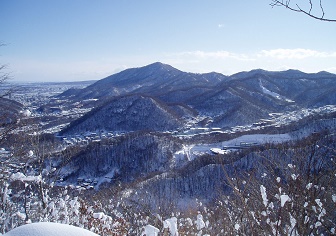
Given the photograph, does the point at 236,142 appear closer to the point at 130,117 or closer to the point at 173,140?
the point at 173,140

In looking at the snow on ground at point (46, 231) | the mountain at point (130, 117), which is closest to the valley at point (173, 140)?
the mountain at point (130, 117)

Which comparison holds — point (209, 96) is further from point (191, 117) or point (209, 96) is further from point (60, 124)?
point (60, 124)

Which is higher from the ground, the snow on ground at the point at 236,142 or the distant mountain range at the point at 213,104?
the distant mountain range at the point at 213,104

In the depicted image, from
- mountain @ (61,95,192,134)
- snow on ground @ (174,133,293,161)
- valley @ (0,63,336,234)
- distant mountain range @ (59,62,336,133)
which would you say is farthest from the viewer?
distant mountain range @ (59,62,336,133)

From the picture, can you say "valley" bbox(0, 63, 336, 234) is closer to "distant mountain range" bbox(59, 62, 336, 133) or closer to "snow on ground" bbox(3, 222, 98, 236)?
Result: "distant mountain range" bbox(59, 62, 336, 133)

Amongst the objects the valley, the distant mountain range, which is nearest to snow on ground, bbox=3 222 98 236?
the valley

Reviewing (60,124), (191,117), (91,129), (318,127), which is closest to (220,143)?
(318,127)

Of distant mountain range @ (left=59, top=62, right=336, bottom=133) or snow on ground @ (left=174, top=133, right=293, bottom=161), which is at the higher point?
distant mountain range @ (left=59, top=62, right=336, bottom=133)

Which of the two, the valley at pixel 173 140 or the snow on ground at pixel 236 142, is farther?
the snow on ground at pixel 236 142

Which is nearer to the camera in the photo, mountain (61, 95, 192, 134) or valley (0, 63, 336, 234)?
valley (0, 63, 336, 234)

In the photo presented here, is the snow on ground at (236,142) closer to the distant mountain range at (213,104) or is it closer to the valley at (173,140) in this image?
the valley at (173,140)

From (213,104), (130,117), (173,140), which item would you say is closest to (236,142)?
(173,140)
